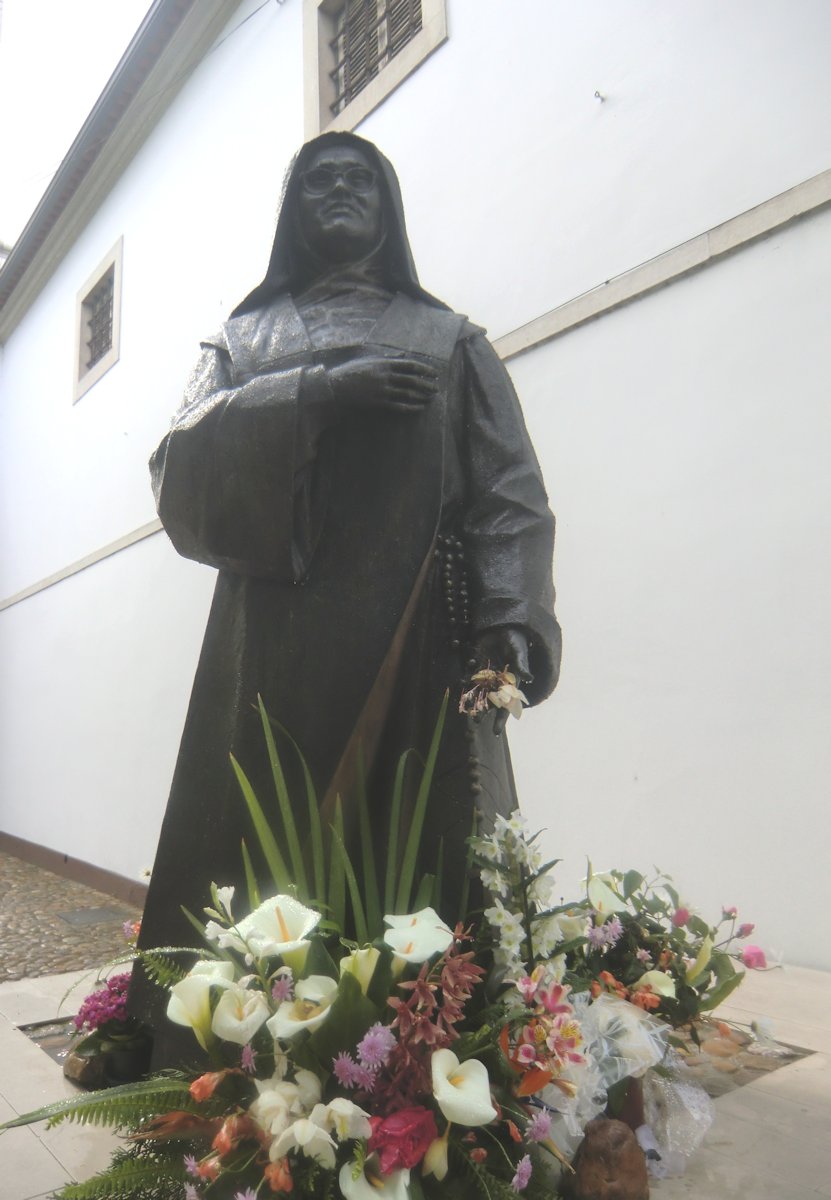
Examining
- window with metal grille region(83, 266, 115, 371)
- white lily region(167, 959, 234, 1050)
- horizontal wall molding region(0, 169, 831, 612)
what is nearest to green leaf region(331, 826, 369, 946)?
white lily region(167, 959, 234, 1050)

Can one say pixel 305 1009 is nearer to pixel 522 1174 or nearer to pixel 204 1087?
pixel 204 1087

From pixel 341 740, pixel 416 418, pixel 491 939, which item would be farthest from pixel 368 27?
pixel 491 939

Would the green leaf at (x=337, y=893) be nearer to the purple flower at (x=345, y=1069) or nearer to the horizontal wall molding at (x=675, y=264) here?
the purple flower at (x=345, y=1069)

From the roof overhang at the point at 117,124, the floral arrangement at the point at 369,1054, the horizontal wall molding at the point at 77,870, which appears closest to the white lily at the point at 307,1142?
the floral arrangement at the point at 369,1054

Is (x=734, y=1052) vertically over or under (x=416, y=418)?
under

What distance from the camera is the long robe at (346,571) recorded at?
1.73 metres

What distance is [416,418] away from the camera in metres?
1.84

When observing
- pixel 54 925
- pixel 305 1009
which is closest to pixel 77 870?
pixel 54 925

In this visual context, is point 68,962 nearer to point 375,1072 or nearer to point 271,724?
point 271,724

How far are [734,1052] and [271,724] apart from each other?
1.38 meters

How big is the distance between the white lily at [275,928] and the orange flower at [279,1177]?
24 centimetres

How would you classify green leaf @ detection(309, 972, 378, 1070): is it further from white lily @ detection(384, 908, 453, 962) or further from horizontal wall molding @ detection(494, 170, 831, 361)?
horizontal wall molding @ detection(494, 170, 831, 361)

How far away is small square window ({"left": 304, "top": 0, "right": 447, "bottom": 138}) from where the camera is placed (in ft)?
18.4

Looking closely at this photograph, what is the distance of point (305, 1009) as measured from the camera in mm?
1275
